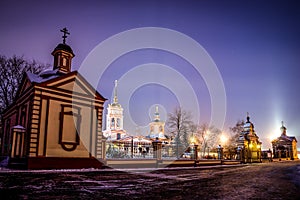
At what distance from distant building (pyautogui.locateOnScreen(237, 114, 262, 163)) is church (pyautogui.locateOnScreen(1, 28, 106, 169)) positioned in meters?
23.7

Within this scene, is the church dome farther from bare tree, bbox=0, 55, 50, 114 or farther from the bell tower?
bare tree, bbox=0, 55, 50, 114

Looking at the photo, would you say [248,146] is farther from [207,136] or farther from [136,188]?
[136,188]

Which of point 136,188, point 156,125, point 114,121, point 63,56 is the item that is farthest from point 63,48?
point 156,125

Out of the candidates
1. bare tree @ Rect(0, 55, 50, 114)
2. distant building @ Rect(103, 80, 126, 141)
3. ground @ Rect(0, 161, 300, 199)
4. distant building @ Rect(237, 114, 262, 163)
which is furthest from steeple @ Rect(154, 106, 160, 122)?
ground @ Rect(0, 161, 300, 199)

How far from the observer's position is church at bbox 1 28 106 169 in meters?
14.5

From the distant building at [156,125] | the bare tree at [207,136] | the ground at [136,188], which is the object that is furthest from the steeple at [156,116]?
the ground at [136,188]

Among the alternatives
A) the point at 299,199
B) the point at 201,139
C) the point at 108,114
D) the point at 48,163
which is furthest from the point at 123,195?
the point at 108,114

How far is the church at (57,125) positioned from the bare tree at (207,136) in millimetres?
42888

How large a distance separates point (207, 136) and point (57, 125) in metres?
50.4

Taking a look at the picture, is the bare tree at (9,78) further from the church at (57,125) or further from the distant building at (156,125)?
the distant building at (156,125)

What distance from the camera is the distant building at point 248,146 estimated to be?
112 feet

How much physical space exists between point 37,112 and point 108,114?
2307 inches

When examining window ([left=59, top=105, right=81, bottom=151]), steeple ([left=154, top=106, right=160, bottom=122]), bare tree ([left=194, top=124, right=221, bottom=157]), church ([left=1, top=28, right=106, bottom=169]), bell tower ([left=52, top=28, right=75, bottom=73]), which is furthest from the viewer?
steeple ([left=154, top=106, right=160, bottom=122])

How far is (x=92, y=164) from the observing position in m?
16.7
